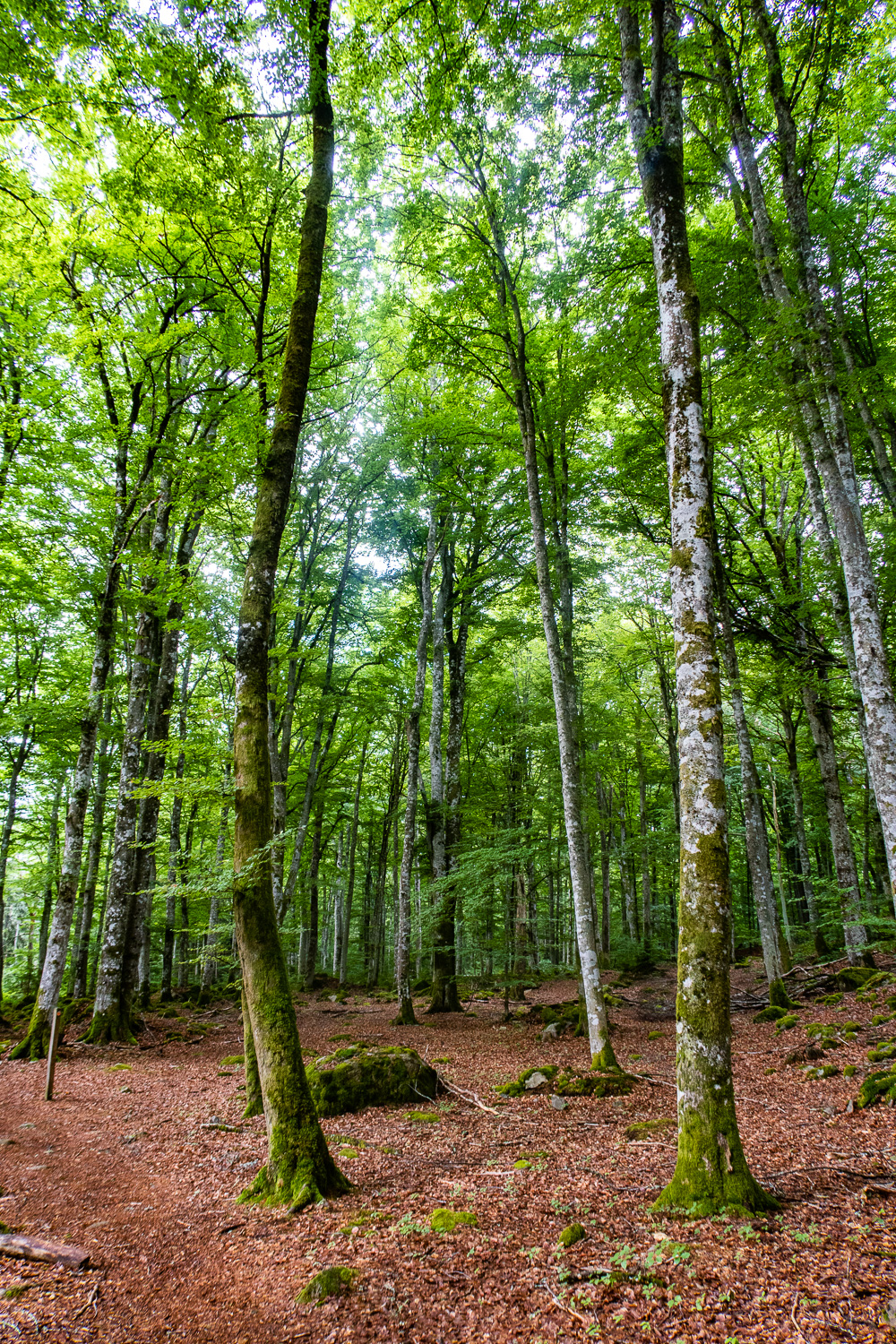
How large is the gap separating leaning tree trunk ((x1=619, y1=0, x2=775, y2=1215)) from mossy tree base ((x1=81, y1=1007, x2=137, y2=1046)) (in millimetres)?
10750

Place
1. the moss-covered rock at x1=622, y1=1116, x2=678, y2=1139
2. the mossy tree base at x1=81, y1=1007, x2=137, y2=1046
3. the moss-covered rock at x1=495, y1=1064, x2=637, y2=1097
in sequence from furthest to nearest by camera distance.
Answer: the mossy tree base at x1=81, y1=1007, x2=137, y2=1046 → the moss-covered rock at x1=495, y1=1064, x2=637, y2=1097 → the moss-covered rock at x1=622, y1=1116, x2=678, y2=1139

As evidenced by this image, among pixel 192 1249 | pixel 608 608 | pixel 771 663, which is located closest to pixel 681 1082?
pixel 192 1249

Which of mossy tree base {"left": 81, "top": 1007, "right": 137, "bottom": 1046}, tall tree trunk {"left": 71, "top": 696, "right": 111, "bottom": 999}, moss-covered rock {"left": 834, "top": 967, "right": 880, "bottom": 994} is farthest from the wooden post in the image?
moss-covered rock {"left": 834, "top": 967, "right": 880, "bottom": 994}

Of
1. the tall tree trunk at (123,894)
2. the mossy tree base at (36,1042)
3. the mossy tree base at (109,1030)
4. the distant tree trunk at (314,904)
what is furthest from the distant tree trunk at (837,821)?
the distant tree trunk at (314,904)

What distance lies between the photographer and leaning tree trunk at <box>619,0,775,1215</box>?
3771 millimetres

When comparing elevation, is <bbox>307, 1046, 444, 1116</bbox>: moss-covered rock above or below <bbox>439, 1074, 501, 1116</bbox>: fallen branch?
above

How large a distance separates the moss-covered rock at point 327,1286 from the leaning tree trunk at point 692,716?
2001 millimetres

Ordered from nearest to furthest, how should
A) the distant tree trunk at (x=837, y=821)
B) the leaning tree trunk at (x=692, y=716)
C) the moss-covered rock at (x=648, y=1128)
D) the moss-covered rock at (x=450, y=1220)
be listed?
the leaning tree trunk at (x=692, y=716)
the moss-covered rock at (x=450, y=1220)
the moss-covered rock at (x=648, y=1128)
the distant tree trunk at (x=837, y=821)

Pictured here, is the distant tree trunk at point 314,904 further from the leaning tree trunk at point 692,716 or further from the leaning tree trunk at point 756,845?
the leaning tree trunk at point 692,716

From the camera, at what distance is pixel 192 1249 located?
3785mm

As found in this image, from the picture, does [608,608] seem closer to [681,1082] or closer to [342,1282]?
[681,1082]

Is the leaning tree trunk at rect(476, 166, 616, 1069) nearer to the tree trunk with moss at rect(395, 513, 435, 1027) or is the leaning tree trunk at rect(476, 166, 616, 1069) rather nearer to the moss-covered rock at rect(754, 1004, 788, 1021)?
the moss-covered rock at rect(754, 1004, 788, 1021)

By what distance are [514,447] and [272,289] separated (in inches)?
220

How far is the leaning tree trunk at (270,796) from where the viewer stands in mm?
4449
